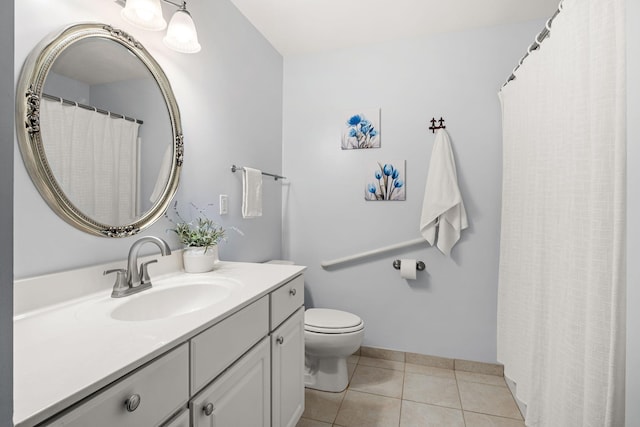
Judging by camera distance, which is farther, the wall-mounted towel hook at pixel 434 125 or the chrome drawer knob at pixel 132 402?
the wall-mounted towel hook at pixel 434 125

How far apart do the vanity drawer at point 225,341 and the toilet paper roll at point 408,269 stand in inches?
50.9

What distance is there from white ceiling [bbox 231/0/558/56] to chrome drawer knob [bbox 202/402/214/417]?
6.84 ft

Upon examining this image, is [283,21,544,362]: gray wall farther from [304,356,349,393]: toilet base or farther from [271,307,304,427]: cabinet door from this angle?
[271,307,304,427]: cabinet door

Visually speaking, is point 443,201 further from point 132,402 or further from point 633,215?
point 132,402

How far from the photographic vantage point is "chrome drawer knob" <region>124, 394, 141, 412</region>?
63 centimetres

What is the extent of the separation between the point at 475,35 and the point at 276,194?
70.7 inches

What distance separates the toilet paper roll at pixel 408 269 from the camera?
2225 mm

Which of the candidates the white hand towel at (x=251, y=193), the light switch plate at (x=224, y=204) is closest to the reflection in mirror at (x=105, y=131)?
the light switch plate at (x=224, y=204)

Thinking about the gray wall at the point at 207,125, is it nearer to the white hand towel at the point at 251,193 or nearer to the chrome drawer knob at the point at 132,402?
the white hand towel at the point at 251,193

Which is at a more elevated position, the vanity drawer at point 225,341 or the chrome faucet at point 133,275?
the chrome faucet at point 133,275

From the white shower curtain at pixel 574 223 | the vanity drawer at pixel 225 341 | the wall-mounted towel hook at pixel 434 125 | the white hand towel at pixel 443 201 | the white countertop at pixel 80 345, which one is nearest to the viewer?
the white countertop at pixel 80 345

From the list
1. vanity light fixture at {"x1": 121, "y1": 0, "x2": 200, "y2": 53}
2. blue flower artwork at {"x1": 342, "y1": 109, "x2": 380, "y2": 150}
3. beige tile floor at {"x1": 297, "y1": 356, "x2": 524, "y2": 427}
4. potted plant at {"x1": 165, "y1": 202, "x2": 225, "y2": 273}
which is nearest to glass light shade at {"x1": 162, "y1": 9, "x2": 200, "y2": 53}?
vanity light fixture at {"x1": 121, "y1": 0, "x2": 200, "y2": 53}

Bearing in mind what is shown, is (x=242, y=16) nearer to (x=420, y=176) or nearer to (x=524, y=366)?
(x=420, y=176)

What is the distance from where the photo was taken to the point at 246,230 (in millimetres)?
2092
